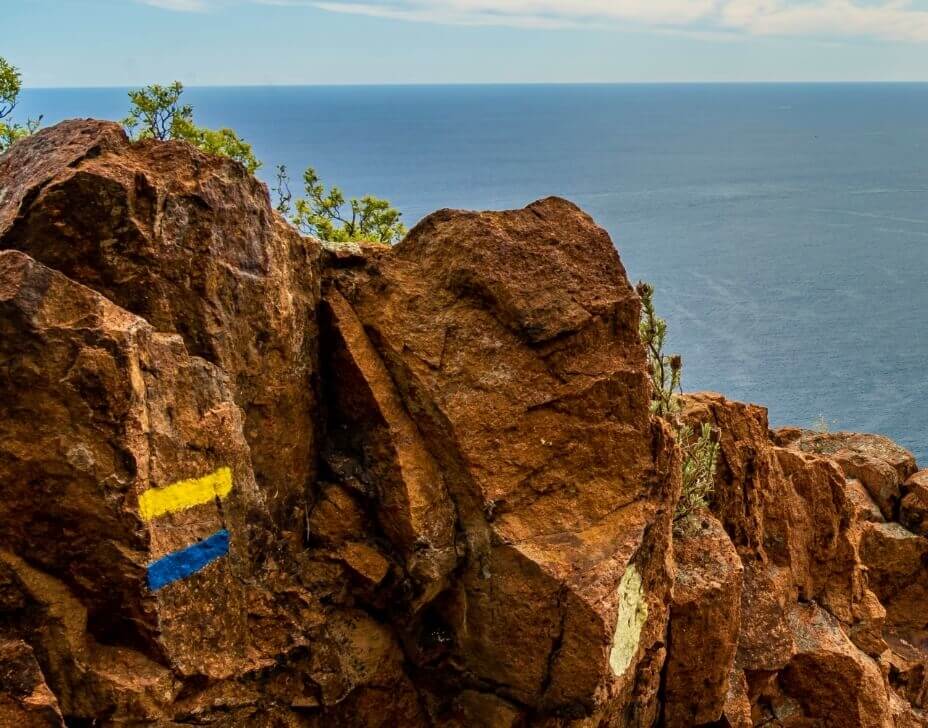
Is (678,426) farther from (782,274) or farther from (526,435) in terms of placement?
(782,274)

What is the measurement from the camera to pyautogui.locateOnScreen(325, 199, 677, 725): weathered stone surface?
9711 mm

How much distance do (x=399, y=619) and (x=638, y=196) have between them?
17040 cm

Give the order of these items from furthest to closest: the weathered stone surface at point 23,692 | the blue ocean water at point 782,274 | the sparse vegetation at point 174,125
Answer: the blue ocean water at point 782,274 < the sparse vegetation at point 174,125 < the weathered stone surface at point 23,692

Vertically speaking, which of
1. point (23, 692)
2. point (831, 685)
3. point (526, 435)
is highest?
point (526, 435)

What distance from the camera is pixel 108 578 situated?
7.59 metres

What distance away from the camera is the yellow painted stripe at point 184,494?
7676 mm

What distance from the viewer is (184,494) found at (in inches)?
314

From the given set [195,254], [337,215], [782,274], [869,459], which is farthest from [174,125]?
[782,274]

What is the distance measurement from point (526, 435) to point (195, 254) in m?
4.12

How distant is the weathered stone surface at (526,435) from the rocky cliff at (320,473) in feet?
0.10

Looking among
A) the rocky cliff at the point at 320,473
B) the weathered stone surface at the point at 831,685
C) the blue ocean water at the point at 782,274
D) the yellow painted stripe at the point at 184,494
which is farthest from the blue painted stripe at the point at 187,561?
the blue ocean water at the point at 782,274

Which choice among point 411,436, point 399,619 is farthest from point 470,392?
point 399,619

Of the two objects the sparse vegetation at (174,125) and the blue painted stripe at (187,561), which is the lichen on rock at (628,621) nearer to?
the blue painted stripe at (187,561)

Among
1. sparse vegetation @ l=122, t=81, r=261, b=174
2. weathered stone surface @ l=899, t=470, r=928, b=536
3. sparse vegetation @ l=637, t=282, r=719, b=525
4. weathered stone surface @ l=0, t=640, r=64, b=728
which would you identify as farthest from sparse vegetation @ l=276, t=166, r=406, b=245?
weathered stone surface @ l=0, t=640, r=64, b=728
